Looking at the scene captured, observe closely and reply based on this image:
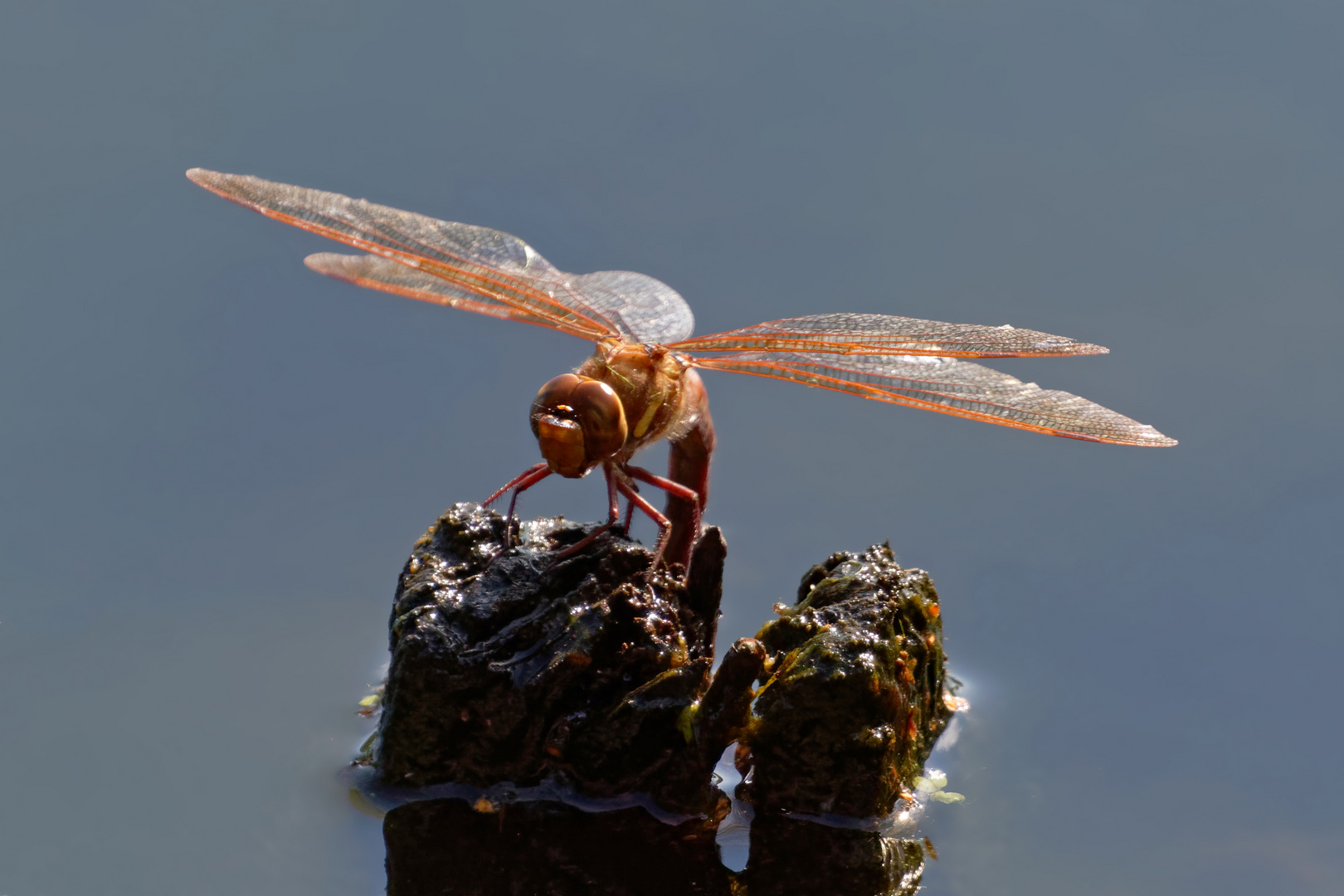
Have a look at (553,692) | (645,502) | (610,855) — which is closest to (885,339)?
(645,502)

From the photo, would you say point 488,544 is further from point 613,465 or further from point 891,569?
point 891,569

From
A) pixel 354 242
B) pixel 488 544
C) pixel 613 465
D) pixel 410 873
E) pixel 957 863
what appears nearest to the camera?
pixel 410 873

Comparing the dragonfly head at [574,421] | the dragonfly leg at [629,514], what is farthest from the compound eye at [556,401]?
the dragonfly leg at [629,514]

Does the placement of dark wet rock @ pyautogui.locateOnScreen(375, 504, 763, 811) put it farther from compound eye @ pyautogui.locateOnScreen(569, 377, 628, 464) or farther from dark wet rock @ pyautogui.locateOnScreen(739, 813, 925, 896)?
compound eye @ pyautogui.locateOnScreen(569, 377, 628, 464)

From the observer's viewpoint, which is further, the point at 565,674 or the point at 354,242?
the point at 354,242

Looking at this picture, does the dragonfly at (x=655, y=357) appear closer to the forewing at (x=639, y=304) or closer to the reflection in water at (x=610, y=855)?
the forewing at (x=639, y=304)

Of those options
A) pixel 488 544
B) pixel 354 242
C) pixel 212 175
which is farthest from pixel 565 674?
pixel 212 175
